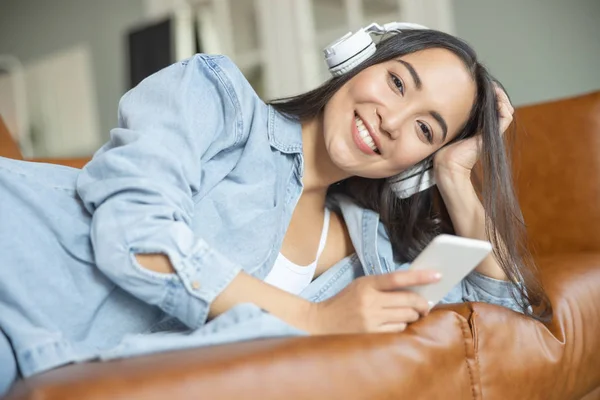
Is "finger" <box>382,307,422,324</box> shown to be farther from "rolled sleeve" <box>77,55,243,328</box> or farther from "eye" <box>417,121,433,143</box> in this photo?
"eye" <box>417,121,433,143</box>

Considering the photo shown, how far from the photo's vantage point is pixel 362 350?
2.24 ft

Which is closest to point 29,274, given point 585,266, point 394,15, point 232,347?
point 232,347

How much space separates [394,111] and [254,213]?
0.31 m

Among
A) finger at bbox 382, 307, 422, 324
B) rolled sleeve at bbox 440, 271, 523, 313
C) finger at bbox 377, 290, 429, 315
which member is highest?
finger at bbox 377, 290, 429, 315

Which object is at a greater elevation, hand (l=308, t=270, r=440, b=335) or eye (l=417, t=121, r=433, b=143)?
eye (l=417, t=121, r=433, b=143)

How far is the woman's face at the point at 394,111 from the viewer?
1.14m

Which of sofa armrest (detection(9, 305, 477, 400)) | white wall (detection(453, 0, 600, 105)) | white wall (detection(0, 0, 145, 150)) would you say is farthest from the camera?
white wall (detection(0, 0, 145, 150))

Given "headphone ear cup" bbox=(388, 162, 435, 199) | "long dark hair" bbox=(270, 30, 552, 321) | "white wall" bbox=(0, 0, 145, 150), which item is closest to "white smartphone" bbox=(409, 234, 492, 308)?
"long dark hair" bbox=(270, 30, 552, 321)

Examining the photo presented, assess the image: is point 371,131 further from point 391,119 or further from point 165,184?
point 165,184

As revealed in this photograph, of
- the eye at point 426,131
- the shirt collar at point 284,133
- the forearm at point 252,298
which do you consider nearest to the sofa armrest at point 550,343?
the forearm at point 252,298

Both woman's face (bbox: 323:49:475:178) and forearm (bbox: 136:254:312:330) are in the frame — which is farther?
woman's face (bbox: 323:49:475:178)

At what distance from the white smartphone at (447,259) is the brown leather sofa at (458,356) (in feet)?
0.12

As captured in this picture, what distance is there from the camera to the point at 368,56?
4.00ft

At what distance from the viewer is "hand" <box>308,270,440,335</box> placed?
80 centimetres
